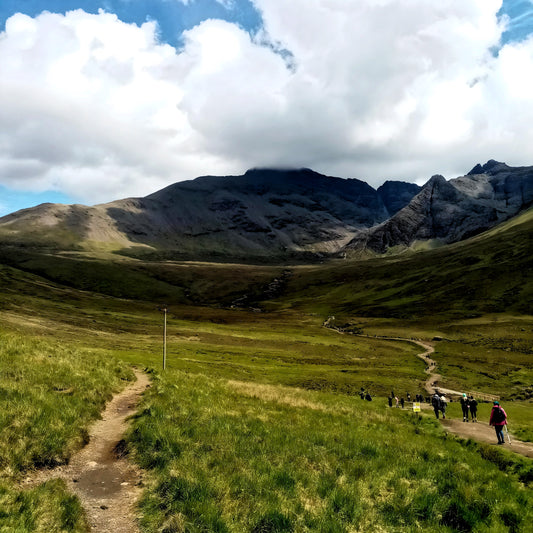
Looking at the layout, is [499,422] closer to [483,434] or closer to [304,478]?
[483,434]

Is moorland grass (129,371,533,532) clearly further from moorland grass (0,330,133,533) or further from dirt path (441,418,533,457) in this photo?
dirt path (441,418,533,457)

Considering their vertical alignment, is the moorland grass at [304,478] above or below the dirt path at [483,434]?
above

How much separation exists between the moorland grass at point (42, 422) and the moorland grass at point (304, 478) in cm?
230

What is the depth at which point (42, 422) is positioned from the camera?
15.1m

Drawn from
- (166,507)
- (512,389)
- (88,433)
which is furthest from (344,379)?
(166,507)

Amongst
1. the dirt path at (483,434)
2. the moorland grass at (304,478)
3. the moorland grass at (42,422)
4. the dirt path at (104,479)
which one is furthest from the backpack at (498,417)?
the moorland grass at (42,422)

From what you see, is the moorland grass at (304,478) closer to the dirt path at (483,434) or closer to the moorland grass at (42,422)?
the moorland grass at (42,422)

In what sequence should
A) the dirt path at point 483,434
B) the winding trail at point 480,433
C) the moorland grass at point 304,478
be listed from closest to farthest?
the moorland grass at point 304,478
the dirt path at point 483,434
the winding trail at point 480,433

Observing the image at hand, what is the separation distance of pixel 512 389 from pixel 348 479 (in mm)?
67432

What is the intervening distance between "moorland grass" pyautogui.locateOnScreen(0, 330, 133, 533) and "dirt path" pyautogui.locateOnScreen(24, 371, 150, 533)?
464 mm

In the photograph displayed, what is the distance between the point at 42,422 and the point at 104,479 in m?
3.84

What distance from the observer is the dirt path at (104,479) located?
10836 millimetres

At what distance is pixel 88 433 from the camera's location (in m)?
17.0

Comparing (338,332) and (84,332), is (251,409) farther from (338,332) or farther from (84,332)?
(338,332)
